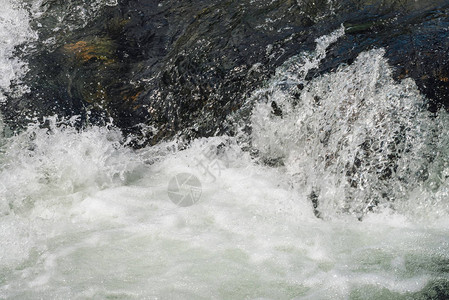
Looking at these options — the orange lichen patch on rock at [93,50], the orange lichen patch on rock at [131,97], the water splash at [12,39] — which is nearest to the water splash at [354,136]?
the orange lichen patch on rock at [131,97]

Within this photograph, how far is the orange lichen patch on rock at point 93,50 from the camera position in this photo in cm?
548

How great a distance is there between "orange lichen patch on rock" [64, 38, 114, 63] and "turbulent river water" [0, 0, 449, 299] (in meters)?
1.05

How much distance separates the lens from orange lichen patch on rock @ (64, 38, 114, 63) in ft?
18.0

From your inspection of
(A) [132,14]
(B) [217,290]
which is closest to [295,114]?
(B) [217,290]

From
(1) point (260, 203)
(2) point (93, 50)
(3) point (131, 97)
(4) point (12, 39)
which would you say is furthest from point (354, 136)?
(4) point (12, 39)

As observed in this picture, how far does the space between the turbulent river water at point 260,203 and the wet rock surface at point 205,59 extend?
0.18 metres

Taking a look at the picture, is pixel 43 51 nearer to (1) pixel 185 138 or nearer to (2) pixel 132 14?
(2) pixel 132 14

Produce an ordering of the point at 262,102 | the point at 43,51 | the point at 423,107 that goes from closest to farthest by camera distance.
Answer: the point at 423,107
the point at 262,102
the point at 43,51

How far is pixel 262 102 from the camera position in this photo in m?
4.34

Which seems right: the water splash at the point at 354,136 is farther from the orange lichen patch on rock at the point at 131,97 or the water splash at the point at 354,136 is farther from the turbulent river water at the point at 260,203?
the orange lichen patch on rock at the point at 131,97

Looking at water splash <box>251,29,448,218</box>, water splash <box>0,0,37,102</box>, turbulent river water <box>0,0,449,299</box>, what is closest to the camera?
turbulent river water <box>0,0,449,299</box>

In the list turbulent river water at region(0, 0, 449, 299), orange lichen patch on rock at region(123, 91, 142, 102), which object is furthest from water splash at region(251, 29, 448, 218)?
orange lichen patch on rock at region(123, 91, 142, 102)

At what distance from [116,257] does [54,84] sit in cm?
262

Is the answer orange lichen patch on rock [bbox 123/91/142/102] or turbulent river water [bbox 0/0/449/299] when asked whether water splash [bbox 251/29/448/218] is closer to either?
turbulent river water [bbox 0/0/449/299]
